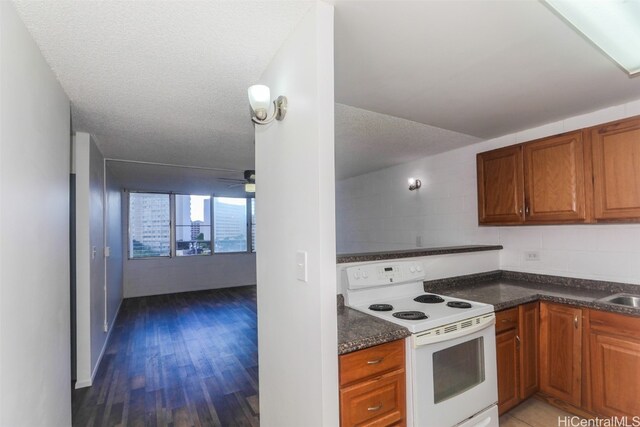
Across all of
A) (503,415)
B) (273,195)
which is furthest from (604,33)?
(503,415)

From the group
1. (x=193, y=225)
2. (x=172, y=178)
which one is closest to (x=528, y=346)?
(x=172, y=178)

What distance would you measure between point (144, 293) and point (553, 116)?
24.1 ft

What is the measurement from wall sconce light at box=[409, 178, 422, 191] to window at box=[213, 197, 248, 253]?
187 inches

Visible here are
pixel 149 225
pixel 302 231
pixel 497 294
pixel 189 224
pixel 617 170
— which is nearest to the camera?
pixel 302 231

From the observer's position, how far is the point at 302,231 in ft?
4.47

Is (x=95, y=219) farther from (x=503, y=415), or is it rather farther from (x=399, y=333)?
(x=503, y=415)

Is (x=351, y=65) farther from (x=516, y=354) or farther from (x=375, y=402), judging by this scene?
(x=516, y=354)

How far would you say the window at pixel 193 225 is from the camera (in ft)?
23.0

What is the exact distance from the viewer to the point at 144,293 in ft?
21.0

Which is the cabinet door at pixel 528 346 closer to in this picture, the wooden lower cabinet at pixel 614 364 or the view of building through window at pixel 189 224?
the wooden lower cabinet at pixel 614 364

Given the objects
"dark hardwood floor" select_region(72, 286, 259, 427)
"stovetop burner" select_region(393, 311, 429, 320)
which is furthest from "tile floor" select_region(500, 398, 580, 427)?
"dark hardwood floor" select_region(72, 286, 259, 427)

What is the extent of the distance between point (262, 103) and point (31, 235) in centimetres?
125

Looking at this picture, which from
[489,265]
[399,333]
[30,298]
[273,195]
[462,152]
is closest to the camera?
[30,298]

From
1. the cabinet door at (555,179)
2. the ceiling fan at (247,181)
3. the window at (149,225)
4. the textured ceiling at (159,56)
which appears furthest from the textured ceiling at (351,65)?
the window at (149,225)
